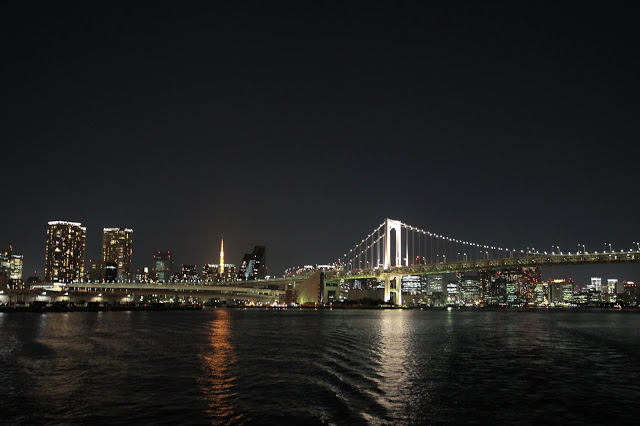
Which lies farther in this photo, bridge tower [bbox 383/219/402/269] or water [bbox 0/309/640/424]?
bridge tower [bbox 383/219/402/269]

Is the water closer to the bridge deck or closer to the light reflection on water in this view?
the light reflection on water

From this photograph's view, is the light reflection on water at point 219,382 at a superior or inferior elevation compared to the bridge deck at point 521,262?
inferior

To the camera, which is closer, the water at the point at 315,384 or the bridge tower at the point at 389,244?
the water at the point at 315,384

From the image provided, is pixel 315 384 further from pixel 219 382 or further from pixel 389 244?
pixel 389 244

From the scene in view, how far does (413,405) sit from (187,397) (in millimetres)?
5362

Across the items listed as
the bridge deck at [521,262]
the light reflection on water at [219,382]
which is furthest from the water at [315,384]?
the bridge deck at [521,262]

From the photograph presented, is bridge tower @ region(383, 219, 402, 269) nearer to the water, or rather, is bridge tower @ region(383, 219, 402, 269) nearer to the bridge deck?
the bridge deck

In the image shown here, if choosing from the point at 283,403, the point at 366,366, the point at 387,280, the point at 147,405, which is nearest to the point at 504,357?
the point at 366,366

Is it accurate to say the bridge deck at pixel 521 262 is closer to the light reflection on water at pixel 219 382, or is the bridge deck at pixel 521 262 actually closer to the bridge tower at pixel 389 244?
the bridge tower at pixel 389 244

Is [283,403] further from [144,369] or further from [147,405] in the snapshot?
[144,369]

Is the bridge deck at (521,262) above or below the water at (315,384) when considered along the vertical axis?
above

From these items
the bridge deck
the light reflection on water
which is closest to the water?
the light reflection on water

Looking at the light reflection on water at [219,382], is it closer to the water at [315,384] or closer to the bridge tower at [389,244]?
the water at [315,384]

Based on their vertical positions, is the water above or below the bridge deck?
below
